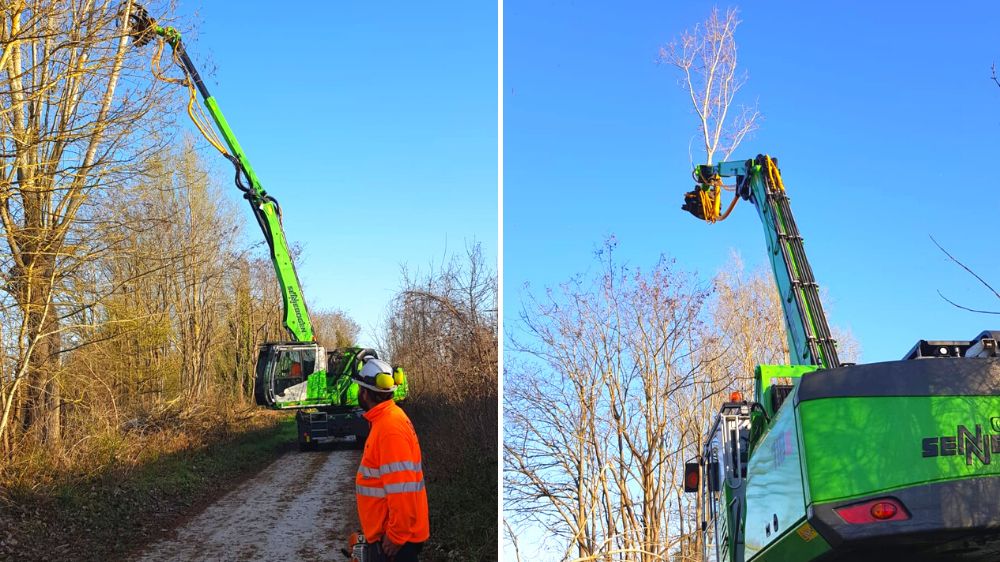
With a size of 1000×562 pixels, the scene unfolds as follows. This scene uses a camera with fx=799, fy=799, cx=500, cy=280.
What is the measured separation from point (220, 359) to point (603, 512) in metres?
17.5

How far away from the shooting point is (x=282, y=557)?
9.35 metres

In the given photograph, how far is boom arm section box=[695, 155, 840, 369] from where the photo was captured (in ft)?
26.4

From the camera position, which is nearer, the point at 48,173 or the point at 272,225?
the point at 48,173

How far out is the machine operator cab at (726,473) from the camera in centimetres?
721

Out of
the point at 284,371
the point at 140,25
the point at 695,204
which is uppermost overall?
the point at 140,25

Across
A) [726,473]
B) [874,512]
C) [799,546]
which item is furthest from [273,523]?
[874,512]

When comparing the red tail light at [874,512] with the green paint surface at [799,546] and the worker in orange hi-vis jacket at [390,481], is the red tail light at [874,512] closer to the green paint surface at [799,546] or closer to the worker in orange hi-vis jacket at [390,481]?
the green paint surface at [799,546]

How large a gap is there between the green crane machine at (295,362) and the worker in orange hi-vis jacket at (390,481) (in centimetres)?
1320

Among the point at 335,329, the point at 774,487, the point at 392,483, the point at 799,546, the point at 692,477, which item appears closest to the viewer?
the point at 392,483

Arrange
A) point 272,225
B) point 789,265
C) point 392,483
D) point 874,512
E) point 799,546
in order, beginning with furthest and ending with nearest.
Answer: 1. point 272,225
2. point 789,265
3. point 799,546
4. point 874,512
5. point 392,483

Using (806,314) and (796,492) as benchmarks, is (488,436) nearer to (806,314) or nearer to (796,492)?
(806,314)

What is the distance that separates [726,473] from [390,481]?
418 cm

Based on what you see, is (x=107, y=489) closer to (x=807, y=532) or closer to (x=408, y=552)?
(x=408, y=552)

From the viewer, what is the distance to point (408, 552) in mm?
4297
